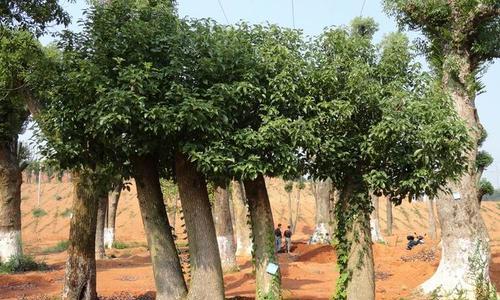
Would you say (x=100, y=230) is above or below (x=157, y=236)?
above

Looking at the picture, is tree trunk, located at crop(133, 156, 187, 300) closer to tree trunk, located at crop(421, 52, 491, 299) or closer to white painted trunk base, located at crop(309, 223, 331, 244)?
tree trunk, located at crop(421, 52, 491, 299)

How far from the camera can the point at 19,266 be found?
1995 centimetres

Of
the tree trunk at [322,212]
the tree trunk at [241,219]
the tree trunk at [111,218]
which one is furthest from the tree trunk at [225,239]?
the tree trunk at [111,218]

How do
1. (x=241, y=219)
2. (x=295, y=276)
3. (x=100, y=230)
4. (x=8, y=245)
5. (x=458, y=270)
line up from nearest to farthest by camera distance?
(x=458, y=270)
(x=295, y=276)
(x=8, y=245)
(x=241, y=219)
(x=100, y=230)

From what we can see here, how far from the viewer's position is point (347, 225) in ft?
30.1

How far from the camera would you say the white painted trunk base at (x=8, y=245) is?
2019cm

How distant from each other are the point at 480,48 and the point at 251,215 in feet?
20.8

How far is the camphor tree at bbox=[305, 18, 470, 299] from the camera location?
809cm

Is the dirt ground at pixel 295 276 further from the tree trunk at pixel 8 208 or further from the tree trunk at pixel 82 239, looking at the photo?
the tree trunk at pixel 82 239

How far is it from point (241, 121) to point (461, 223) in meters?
5.73

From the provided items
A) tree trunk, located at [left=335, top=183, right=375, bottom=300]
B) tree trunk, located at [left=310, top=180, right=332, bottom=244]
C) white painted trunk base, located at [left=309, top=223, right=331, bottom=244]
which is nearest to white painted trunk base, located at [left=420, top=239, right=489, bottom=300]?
tree trunk, located at [left=335, top=183, right=375, bottom=300]

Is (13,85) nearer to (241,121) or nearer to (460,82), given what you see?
(241,121)

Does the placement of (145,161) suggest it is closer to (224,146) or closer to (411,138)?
(224,146)

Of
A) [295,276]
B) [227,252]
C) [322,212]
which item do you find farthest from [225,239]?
[322,212]
